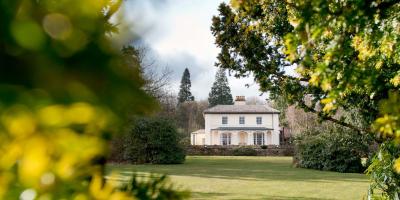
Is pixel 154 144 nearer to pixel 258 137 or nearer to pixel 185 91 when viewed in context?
pixel 258 137

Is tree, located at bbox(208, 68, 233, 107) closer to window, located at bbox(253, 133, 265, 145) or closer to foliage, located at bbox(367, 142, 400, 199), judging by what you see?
window, located at bbox(253, 133, 265, 145)

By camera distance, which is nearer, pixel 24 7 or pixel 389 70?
pixel 24 7

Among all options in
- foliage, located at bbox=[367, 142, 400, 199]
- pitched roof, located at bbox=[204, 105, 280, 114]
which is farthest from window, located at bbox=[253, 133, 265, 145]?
foliage, located at bbox=[367, 142, 400, 199]

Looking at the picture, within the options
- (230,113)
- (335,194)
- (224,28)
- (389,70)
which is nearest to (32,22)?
(389,70)

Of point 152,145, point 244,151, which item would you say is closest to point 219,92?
point 244,151

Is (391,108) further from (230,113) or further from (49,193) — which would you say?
(230,113)

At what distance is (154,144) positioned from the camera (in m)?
30.4

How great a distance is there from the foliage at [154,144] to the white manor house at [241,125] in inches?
1264

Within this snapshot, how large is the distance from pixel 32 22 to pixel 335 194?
48.0ft

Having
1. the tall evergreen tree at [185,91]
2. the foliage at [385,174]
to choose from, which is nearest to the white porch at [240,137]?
the tall evergreen tree at [185,91]

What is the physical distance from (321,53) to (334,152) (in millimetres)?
18409

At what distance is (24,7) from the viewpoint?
61 cm

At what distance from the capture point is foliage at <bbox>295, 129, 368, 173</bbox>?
2494 cm

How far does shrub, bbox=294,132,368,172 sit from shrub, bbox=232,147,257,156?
1795 centimetres
